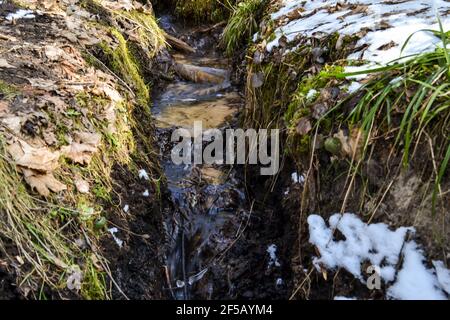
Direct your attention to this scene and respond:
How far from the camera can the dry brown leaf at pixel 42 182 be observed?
2.36 metres

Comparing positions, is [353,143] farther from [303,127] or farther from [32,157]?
[32,157]

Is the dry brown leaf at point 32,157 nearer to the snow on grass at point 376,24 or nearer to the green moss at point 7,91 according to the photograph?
the green moss at point 7,91

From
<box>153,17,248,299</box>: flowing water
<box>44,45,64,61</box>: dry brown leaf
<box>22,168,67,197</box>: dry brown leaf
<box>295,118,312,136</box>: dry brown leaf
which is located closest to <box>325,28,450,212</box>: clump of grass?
<box>295,118,312,136</box>: dry brown leaf

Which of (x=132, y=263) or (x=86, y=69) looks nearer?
(x=132, y=263)

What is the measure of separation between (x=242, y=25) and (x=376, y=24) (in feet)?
10.2

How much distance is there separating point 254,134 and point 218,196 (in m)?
0.70

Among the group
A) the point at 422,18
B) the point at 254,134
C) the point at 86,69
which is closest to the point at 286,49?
the point at 254,134

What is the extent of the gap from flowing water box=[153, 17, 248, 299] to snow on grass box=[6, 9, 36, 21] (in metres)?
1.71

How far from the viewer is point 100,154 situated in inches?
116

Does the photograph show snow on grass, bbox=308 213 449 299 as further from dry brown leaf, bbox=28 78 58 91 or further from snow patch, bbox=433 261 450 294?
dry brown leaf, bbox=28 78 58 91

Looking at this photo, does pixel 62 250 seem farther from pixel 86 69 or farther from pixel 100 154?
pixel 86 69
